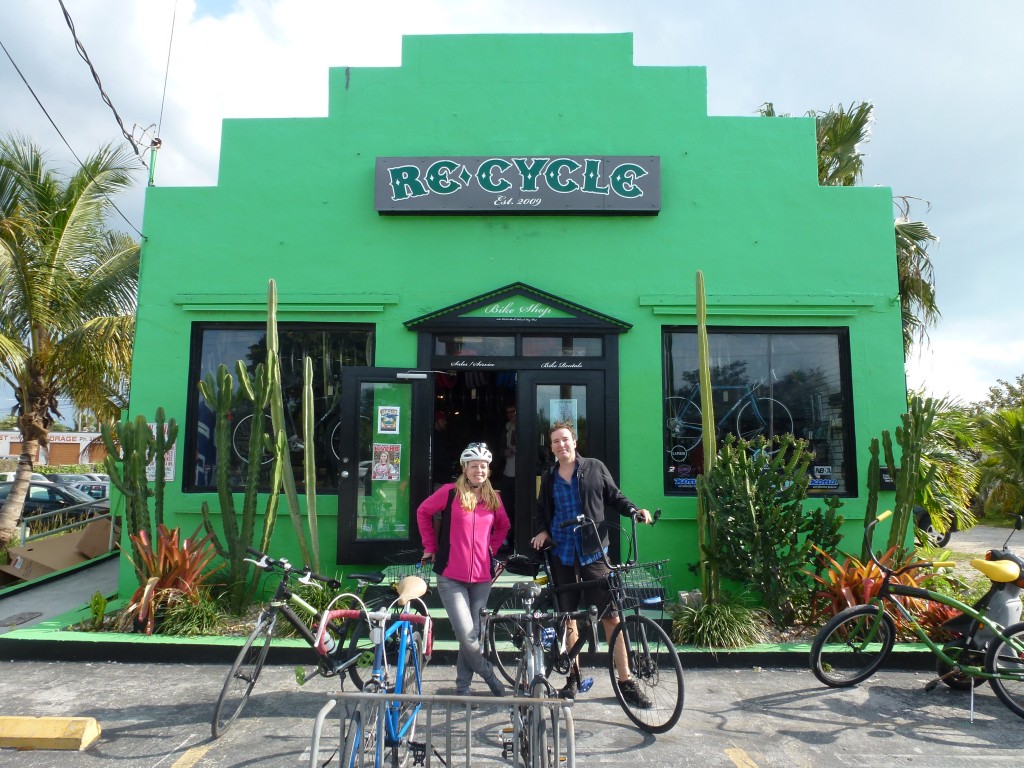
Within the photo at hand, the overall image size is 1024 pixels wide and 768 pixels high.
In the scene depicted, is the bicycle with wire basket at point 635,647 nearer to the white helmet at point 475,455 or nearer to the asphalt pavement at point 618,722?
the asphalt pavement at point 618,722

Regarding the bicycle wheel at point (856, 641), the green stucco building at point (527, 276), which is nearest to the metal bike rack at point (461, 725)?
the bicycle wheel at point (856, 641)

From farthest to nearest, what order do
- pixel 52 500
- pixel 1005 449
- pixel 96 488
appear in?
pixel 96 488, pixel 1005 449, pixel 52 500

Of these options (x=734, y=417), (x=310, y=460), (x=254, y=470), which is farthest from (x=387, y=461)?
(x=734, y=417)

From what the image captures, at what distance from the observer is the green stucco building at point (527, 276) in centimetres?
766

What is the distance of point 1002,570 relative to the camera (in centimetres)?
512

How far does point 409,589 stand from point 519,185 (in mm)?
5144

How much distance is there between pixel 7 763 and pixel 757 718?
4641mm

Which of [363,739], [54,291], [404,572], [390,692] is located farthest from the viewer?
[54,291]

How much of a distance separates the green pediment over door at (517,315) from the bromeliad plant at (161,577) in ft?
10.4

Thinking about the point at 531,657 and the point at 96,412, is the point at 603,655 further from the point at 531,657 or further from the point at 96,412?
the point at 96,412

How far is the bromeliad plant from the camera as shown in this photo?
20.8 ft

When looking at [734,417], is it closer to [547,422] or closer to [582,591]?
[547,422]

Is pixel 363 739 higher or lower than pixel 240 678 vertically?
higher

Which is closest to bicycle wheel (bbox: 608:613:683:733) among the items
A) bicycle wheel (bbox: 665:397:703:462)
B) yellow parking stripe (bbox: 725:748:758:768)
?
yellow parking stripe (bbox: 725:748:758:768)
